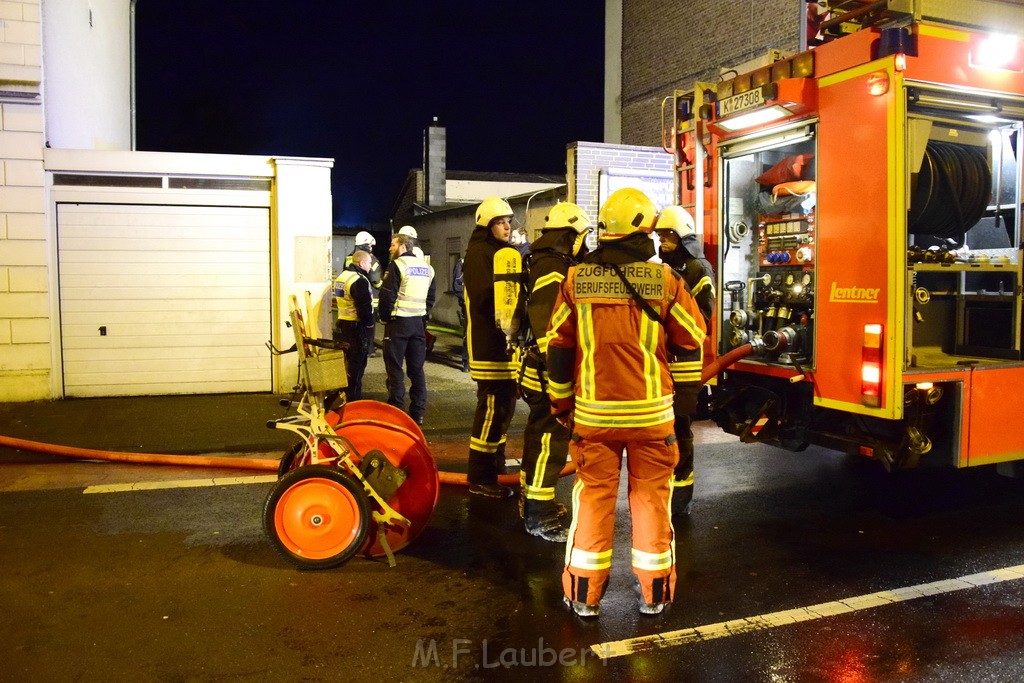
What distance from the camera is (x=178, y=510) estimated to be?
563 cm

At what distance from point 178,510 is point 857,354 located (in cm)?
447

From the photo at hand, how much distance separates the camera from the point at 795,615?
400 centimetres

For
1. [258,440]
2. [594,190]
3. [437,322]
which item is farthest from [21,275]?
[437,322]

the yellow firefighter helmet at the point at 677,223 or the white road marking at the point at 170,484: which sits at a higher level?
the yellow firefighter helmet at the point at 677,223

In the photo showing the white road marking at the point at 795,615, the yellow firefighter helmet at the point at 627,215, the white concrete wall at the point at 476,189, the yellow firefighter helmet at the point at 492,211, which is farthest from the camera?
the white concrete wall at the point at 476,189

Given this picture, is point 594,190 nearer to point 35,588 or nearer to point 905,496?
point 905,496

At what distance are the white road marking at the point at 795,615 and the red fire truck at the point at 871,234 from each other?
2.41 ft

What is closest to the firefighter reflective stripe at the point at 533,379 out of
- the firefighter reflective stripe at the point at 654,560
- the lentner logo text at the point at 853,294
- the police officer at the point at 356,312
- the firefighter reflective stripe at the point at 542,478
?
the firefighter reflective stripe at the point at 542,478

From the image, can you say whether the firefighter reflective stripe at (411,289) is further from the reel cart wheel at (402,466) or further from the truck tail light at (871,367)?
the truck tail light at (871,367)

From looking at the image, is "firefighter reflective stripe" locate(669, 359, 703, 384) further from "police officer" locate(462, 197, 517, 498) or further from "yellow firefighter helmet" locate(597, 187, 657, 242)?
"police officer" locate(462, 197, 517, 498)

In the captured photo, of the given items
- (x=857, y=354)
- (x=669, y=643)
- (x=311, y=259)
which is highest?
(x=311, y=259)

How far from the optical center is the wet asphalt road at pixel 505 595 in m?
3.52

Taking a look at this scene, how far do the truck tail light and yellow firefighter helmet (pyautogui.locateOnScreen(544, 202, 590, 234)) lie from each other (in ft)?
5.75

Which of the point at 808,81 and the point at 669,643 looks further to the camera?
the point at 808,81
